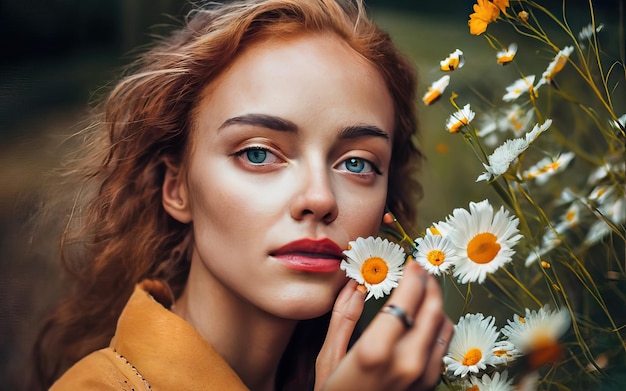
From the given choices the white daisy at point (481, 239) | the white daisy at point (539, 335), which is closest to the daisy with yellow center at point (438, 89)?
the white daisy at point (481, 239)

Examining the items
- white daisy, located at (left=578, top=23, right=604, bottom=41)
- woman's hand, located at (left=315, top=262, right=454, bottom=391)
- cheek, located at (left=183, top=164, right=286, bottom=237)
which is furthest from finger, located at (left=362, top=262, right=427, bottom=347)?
white daisy, located at (left=578, top=23, right=604, bottom=41)

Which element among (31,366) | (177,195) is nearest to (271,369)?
(177,195)

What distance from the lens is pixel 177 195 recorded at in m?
1.18

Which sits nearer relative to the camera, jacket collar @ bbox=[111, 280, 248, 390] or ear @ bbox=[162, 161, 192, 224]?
jacket collar @ bbox=[111, 280, 248, 390]

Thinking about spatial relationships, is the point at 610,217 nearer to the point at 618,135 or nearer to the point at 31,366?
the point at 618,135

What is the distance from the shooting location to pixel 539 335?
2.89ft

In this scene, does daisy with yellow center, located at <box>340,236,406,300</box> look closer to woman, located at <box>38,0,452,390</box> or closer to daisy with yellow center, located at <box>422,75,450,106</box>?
woman, located at <box>38,0,452,390</box>

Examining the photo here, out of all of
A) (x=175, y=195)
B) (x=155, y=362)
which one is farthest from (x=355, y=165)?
(x=155, y=362)

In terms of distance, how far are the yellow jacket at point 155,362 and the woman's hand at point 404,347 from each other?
29 centimetres

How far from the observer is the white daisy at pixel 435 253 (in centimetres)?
93

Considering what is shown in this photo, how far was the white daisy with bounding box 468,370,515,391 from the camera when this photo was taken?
882 mm

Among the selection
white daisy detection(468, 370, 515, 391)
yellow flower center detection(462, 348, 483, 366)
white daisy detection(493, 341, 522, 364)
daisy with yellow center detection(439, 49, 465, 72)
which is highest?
daisy with yellow center detection(439, 49, 465, 72)

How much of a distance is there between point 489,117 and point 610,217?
0.29 meters

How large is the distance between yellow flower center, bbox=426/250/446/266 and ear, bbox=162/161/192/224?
0.40 meters
